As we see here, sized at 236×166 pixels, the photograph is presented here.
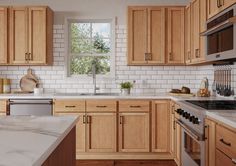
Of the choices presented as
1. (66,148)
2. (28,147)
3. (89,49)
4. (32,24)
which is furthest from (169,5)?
(28,147)

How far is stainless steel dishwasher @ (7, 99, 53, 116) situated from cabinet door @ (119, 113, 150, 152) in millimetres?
1082

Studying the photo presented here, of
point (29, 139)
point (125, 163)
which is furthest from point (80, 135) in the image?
point (29, 139)

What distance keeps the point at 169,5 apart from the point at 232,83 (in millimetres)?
1790

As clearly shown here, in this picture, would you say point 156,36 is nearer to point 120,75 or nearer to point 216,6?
point 120,75

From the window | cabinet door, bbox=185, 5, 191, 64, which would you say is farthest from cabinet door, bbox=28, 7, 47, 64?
cabinet door, bbox=185, 5, 191, 64

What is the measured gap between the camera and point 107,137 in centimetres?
449

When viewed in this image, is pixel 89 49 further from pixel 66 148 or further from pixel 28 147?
pixel 28 147

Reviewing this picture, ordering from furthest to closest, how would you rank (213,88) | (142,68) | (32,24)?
1. (142,68)
2. (32,24)
3. (213,88)

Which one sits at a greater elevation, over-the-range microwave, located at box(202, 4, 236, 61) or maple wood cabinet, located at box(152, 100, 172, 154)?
over-the-range microwave, located at box(202, 4, 236, 61)

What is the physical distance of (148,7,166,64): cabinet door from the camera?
4793 millimetres

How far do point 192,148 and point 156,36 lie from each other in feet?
7.21

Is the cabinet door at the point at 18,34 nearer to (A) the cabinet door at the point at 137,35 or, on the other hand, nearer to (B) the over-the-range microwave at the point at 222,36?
(A) the cabinet door at the point at 137,35

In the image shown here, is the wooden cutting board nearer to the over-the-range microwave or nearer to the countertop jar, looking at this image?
the countertop jar

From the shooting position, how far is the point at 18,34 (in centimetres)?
479
